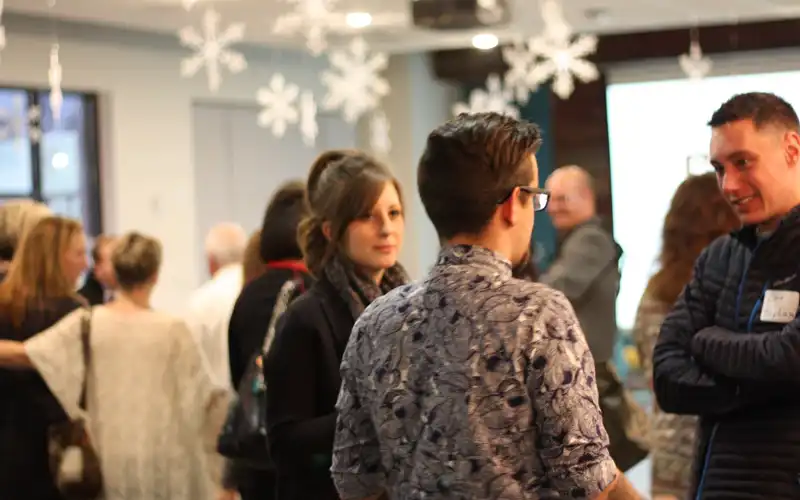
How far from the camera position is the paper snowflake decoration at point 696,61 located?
8047 millimetres

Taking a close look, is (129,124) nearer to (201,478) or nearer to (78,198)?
(78,198)

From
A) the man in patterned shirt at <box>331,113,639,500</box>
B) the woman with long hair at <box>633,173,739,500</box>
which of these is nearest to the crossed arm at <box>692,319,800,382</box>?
the man in patterned shirt at <box>331,113,639,500</box>

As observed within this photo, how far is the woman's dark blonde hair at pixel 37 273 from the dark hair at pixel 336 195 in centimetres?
158

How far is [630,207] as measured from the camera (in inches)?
365

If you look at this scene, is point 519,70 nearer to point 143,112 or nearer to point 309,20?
point 309,20

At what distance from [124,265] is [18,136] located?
3956 millimetres

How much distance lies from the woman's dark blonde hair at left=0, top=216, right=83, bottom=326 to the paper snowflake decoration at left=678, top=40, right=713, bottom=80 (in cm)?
545

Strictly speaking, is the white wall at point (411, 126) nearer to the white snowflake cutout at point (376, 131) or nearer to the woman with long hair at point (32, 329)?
the white snowflake cutout at point (376, 131)

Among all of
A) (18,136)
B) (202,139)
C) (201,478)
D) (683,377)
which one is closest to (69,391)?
(201,478)

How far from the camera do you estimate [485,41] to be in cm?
891

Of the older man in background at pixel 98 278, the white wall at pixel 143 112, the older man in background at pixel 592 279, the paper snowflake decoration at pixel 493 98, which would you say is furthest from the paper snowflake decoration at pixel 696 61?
the older man in background at pixel 98 278

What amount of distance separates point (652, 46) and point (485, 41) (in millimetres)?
1462

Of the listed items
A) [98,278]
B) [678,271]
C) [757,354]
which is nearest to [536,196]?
[757,354]

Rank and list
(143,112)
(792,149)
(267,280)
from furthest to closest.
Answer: (143,112) → (267,280) → (792,149)
